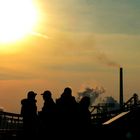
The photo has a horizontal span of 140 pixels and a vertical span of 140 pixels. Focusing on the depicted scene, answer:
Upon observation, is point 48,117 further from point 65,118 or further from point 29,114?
point 29,114

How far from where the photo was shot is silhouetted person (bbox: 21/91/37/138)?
50.7ft

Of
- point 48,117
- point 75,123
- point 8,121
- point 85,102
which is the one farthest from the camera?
point 8,121

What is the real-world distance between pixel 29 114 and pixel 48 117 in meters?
1.60

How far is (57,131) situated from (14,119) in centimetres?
736

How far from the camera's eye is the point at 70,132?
1392 centimetres

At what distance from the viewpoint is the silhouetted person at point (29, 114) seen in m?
15.5

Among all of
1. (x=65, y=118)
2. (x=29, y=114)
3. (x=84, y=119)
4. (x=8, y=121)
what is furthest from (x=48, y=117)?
(x=8, y=121)

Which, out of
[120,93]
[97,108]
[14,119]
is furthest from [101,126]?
[120,93]

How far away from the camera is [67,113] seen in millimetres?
14148

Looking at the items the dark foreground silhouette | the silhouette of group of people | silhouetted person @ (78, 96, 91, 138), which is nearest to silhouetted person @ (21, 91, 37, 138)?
the dark foreground silhouette

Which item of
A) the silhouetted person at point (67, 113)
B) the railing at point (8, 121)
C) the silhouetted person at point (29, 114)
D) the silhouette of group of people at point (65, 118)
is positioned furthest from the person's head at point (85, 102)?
the railing at point (8, 121)

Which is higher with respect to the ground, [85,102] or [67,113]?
[85,102]

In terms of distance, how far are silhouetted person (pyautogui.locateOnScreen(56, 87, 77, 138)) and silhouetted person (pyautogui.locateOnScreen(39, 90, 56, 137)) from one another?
0.19 meters

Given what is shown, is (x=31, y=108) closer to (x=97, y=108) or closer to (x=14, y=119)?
(x=14, y=119)
